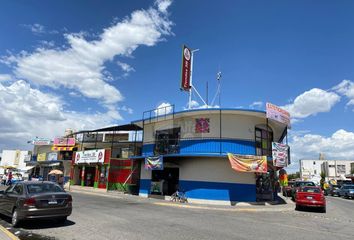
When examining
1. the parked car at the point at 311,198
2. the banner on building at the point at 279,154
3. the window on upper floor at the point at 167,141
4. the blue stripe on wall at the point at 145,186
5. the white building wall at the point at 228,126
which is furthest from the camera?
the blue stripe on wall at the point at 145,186

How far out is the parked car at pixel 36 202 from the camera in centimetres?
1038

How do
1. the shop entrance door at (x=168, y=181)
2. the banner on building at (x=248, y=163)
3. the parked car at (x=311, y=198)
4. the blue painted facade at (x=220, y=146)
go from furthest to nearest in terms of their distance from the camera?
1. the shop entrance door at (x=168, y=181)
2. the blue painted facade at (x=220, y=146)
3. the banner on building at (x=248, y=163)
4. the parked car at (x=311, y=198)

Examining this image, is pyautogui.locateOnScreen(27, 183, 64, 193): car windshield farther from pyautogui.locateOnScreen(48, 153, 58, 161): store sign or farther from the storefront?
pyautogui.locateOnScreen(48, 153, 58, 161): store sign

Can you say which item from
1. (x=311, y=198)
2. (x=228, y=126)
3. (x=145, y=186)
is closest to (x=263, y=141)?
(x=228, y=126)

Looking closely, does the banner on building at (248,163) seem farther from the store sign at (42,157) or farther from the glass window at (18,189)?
the store sign at (42,157)

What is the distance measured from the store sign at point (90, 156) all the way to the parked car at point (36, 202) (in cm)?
2235

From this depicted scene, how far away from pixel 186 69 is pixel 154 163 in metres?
8.69

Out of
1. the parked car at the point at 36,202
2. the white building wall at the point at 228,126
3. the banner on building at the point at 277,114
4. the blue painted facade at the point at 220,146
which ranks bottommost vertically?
the parked car at the point at 36,202

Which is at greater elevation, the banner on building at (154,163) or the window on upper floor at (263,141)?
the window on upper floor at (263,141)

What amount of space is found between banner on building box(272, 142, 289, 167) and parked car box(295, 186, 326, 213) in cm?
307

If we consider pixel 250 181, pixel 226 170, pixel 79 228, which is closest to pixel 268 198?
pixel 250 181

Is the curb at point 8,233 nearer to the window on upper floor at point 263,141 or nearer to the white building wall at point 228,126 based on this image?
the white building wall at point 228,126

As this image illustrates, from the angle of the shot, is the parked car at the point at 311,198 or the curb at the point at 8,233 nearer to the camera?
the curb at the point at 8,233

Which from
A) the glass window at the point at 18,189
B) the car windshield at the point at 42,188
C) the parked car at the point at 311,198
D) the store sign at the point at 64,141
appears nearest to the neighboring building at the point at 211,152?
the parked car at the point at 311,198
